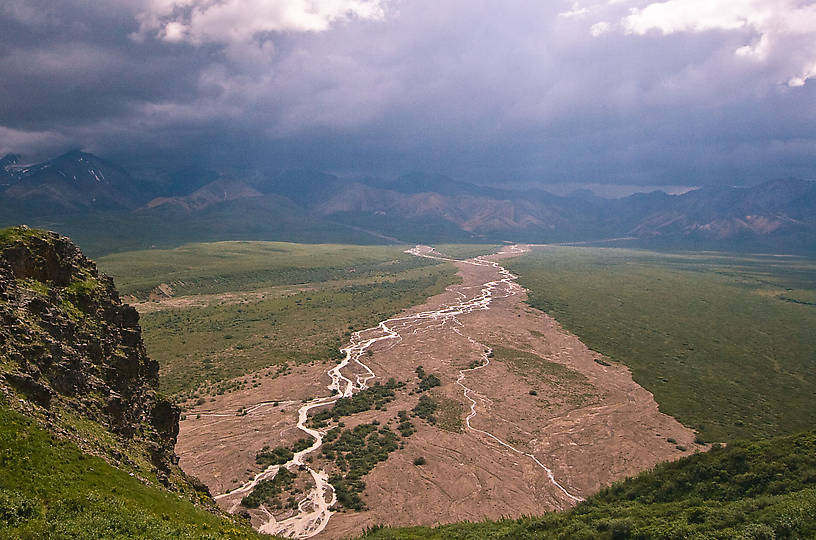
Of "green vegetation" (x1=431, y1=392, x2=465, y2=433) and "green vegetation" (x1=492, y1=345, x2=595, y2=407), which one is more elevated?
"green vegetation" (x1=492, y1=345, x2=595, y2=407)

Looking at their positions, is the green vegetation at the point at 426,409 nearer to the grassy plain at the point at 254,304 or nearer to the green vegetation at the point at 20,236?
the grassy plain at the point at 254,304

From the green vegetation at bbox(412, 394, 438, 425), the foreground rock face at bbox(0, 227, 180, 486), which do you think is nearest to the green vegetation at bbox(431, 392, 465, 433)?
the green vegetation at bbox(412, 394, 438, 425)

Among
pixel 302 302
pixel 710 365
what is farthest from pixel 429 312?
pixel 710 365

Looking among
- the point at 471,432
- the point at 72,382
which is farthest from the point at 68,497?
the point at 471,432

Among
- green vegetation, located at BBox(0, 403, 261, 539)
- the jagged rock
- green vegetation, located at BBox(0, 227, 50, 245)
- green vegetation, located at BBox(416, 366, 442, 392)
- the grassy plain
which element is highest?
green vegetation, located at BBox(0, 227, 50, 245)

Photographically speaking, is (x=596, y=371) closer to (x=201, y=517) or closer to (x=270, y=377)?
(x=270, y=377)

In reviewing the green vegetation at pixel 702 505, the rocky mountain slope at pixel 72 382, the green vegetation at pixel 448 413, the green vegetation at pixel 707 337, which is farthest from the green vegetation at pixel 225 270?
the green vegetation at pixel 702 505

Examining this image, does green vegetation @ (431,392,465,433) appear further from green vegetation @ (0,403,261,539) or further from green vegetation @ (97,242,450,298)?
green vegetation @ (97,242,450,298)
